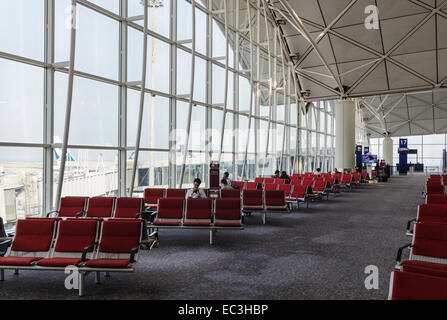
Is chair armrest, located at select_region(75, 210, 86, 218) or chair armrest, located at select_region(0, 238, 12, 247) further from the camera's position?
chair armrest, located at select_region(75, 210, 86, 218)

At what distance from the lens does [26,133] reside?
26.1ft

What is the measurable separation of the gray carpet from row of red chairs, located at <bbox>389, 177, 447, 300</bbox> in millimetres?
638

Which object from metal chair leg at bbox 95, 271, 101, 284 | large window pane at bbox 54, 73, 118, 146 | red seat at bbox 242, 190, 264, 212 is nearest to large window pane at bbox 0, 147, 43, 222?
large window pane at bbox 54, 73, 118, 146

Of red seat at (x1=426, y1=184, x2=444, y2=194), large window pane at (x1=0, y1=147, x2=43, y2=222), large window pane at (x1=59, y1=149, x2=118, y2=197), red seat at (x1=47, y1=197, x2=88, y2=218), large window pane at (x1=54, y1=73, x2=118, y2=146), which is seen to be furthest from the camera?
red seat at (x1=426, y1=184, x2=444, y2=194)

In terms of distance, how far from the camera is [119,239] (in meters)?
5.40

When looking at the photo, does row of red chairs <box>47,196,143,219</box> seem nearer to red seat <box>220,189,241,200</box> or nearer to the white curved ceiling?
red seat <box>220,189,241,200</box>

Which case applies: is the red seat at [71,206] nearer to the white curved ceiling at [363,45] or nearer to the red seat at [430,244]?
the red seat at [430,244]

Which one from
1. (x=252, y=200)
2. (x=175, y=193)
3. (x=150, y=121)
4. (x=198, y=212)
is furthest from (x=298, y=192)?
(x=198, y=212)

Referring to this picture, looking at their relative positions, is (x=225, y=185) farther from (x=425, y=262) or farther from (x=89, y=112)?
(x=425, y=262)

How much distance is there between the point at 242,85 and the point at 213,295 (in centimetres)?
1340

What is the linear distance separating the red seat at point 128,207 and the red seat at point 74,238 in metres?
2.49

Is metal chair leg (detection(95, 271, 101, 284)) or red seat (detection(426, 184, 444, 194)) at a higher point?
red seat (detection(426, 184, 444, 194))

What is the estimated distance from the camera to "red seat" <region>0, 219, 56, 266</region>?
5.44 metres

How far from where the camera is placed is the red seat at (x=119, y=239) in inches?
211
